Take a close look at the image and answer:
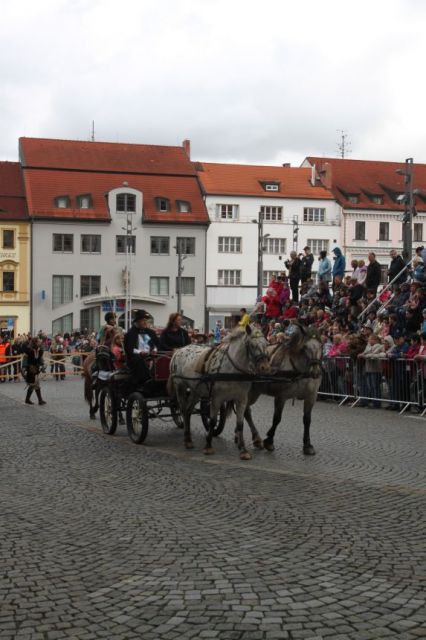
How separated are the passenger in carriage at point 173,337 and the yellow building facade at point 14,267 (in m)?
50.5

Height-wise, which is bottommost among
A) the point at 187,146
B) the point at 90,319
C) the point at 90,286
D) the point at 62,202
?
the point at 90,319

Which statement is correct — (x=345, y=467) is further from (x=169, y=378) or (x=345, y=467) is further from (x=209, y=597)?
(x=209, y=597)

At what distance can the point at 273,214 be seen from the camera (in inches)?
2810

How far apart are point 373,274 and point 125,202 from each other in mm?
45241

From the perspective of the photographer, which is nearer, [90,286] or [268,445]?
[268,445]

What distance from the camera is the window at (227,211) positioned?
69500 mm

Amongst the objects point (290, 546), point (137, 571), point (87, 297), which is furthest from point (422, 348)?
point (87, 297)

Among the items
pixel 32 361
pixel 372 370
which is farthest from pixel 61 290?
pixel 372 370

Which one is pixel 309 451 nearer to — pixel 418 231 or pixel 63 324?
pixel 63 324

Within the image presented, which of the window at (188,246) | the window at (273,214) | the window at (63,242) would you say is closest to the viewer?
the window at (63,242)

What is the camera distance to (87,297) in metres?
64.9

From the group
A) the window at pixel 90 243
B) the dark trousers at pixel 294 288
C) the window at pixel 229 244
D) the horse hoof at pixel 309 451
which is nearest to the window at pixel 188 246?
the window at pixel 229 244

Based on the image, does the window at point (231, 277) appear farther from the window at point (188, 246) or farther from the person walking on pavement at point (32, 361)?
the person walking on pavement at point (32, 361)

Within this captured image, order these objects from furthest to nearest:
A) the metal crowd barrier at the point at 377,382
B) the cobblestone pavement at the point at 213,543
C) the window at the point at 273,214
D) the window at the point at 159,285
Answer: the window at the point at 273,214 < the window at the point at 159,285 < the metal crowd barrier at the point at 377,382 < the cobblestone pavement at the point at 213,543
